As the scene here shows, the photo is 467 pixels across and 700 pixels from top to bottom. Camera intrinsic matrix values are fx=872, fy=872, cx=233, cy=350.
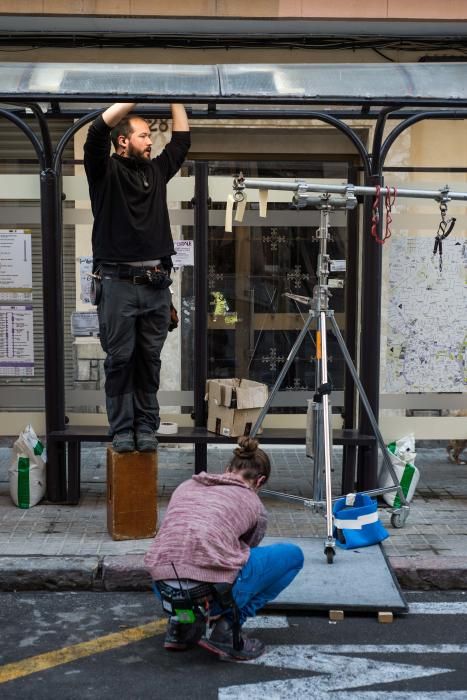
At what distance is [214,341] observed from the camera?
6812 millimetres

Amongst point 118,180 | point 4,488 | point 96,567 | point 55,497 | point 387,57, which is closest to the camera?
point 96,567

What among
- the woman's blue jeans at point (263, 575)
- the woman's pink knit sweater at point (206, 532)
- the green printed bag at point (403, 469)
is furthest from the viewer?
the green printed bag at point (403, 469)

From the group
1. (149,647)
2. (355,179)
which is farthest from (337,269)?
(149,647)

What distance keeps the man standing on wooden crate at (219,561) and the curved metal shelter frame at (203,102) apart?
2.31 metres

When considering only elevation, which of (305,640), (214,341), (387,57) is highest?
(387,57)

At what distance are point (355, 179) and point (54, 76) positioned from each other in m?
2.30

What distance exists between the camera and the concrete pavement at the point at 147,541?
4914 mm

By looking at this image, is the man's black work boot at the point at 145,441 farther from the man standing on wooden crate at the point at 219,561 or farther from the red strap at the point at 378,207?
the red strap at the point at 378,207

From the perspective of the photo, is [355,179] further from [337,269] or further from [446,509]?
[446,509]

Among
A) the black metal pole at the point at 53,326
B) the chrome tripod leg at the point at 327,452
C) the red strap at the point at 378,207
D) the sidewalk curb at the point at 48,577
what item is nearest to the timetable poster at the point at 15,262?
the black metal pole at the point at 53,326

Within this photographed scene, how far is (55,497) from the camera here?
619 cm

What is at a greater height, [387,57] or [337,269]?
[387,57]

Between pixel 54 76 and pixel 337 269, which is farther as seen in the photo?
pixel 337 269

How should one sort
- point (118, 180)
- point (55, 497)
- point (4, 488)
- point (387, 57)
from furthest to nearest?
point (387, 57), point (4, 488), point (55, 497), point (118, 180)
